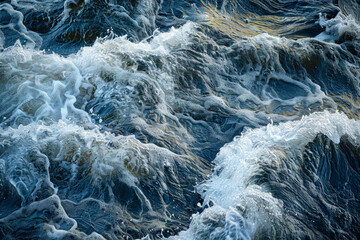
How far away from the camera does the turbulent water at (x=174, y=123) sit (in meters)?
3.19

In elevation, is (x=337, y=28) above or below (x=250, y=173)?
above

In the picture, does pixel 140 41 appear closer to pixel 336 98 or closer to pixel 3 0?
pixel 3 0

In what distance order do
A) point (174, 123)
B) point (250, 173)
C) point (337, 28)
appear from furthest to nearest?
point (337, 28)
point (174, 123)
point (250, 173)

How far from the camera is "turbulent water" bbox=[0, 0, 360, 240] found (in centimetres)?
319

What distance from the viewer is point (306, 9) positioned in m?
7.04

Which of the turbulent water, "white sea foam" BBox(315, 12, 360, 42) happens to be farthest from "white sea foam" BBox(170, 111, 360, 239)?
"white sea foam" BBox(315, 12, 360, 42)

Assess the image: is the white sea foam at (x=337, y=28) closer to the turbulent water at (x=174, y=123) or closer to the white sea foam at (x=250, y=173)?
the turbulent water at (x=174, y=123)

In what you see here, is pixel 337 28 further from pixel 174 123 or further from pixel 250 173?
pixel 250 173

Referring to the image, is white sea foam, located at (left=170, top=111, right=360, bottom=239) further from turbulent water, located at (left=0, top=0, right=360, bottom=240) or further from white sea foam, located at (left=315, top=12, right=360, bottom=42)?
white sea foam, located at (left=315, top=12, right=360, bottom=42)

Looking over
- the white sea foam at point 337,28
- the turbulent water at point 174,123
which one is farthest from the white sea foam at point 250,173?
the white sea foam at point 337,28

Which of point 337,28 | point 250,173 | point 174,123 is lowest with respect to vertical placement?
point 174,123

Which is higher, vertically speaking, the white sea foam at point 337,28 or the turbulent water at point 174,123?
the white sea foam at point 337,28

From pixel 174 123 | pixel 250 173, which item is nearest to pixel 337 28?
pixel 174 123

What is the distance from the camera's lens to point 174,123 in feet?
14.2
